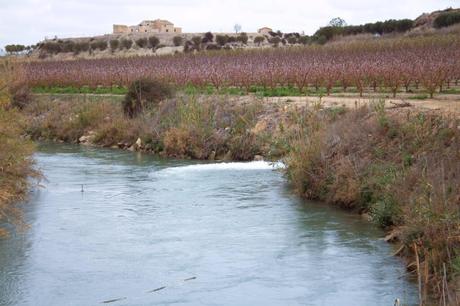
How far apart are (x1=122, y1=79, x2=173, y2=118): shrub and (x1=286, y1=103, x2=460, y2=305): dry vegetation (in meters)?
9.98

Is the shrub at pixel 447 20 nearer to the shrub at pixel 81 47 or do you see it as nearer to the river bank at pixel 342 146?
the river bank at pixel 342 146

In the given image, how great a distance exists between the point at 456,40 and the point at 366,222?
25.3 metres

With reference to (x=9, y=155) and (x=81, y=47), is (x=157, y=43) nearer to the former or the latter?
(x=81, y=47)

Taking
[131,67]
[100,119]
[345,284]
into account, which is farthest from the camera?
[131,67]

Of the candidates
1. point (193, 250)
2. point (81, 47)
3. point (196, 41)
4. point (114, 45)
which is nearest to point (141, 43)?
point (114, 45)

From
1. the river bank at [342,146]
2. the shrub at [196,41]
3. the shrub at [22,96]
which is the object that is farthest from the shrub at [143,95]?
the shrub at [196,41]

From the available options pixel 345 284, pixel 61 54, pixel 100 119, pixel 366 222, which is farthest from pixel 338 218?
pixel 61 54

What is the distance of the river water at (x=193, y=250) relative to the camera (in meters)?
10.7

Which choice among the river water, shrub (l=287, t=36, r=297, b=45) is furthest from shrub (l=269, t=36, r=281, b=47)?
the river water

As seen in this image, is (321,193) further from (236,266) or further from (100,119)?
(100,119)

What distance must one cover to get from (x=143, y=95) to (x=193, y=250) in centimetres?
1696

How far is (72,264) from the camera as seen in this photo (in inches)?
480

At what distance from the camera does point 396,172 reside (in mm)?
14977

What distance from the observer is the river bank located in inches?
438
